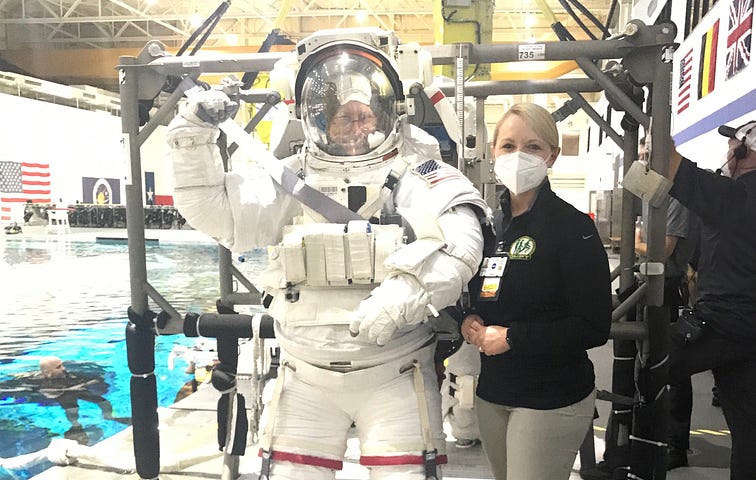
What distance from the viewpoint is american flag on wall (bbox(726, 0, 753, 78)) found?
3490mm

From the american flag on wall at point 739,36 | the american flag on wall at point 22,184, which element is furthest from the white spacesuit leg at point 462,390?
the american flag on wall at point 22,184

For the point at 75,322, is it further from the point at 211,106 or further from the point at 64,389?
the point at 211,106

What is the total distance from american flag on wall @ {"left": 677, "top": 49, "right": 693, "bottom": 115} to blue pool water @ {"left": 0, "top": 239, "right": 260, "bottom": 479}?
587cm

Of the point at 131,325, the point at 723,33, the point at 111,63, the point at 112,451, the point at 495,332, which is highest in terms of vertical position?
the point at 111,63

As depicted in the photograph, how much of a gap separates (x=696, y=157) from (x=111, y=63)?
16.5 m

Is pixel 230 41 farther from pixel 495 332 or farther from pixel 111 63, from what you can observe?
pixel 495 332

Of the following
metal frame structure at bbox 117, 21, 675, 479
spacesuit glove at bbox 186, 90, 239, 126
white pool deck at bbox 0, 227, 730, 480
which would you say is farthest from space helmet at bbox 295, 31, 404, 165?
white pool deck at bbox 0, 227, 730, 480

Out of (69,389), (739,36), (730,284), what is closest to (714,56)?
(739,36)

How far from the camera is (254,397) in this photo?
89.5 inches

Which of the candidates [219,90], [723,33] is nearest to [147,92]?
[219,90]

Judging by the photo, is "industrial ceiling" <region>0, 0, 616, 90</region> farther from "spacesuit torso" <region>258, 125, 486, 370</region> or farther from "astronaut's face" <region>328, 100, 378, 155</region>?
"spacesuit torso" <region>258, 125, 486, 370</region>

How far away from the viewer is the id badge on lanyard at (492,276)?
1681 millimetres

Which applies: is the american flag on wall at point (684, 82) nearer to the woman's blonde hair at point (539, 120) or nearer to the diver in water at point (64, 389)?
the woman's blonde hair at point (539, 120)

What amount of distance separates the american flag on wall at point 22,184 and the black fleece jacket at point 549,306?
1478 cm
